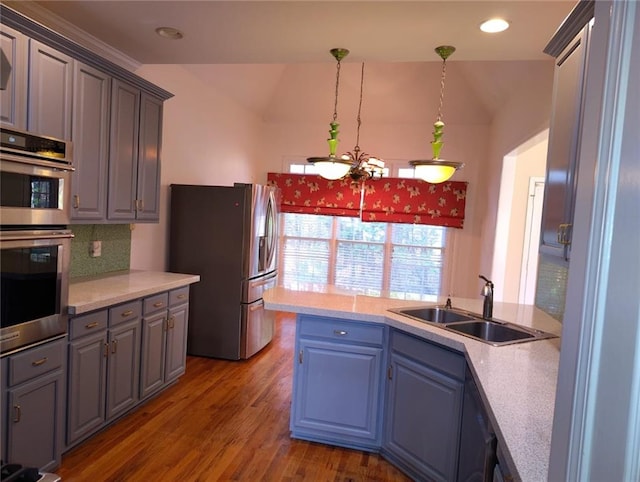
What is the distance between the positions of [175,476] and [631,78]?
2580 millimetres

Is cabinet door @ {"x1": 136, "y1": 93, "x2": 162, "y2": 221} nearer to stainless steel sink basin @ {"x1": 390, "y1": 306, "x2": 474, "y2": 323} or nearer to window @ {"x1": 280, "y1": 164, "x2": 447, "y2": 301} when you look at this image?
stainless steel sink basin @ {"x1": 390, "y1": 306, "x2": 474, "y2": 323}

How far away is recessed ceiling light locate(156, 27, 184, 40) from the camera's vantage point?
101 inches

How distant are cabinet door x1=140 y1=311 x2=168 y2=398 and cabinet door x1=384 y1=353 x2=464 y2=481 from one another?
1684 millimetres

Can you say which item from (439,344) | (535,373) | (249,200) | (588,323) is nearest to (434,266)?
(249,200)

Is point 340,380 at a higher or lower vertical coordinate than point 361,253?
lower

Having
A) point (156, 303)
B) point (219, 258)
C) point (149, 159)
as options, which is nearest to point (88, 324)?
point (156, 303)

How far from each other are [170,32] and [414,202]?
3925 mm

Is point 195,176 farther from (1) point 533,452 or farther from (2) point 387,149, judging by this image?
(1) point 533,452

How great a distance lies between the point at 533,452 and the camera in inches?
43.1

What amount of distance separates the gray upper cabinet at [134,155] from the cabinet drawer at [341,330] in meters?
1.55

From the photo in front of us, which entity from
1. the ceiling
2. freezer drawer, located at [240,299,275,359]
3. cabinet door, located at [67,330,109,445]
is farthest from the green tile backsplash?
the ceiling

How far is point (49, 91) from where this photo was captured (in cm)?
225

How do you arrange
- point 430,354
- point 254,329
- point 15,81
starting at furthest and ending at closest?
point 254,329
point 430,354
point 15,81

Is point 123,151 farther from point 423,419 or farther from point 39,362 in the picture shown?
point 423,419
